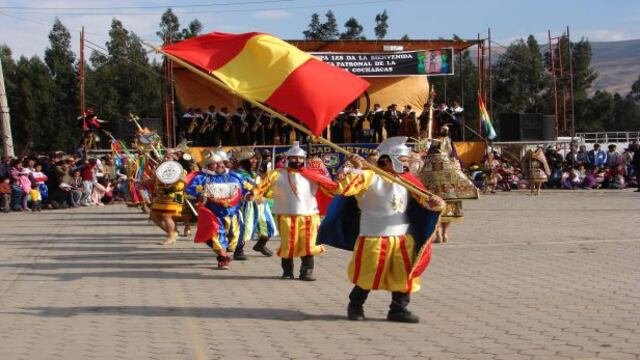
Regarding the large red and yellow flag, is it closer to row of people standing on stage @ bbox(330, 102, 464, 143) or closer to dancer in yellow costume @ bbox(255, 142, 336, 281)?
dancer in yellow costume @ bbox(255, 142, 336, 281)

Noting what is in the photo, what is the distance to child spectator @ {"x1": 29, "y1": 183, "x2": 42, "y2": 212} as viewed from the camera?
2639 cm

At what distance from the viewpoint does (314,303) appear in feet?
31.6

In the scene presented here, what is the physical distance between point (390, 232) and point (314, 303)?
1.50m

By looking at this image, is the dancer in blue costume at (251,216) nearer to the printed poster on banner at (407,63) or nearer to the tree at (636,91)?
the printed poster on banner at (407,63)

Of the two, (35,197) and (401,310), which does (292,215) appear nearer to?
(401,310)

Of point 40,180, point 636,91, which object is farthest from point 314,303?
point 636,91

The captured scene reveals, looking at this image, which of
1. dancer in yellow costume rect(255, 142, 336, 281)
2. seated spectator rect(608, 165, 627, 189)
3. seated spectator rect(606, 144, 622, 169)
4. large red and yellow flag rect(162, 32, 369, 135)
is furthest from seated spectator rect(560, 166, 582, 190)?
large red and yellow flag rect(162, 32, 369, 135)

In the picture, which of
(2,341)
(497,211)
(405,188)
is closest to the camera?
(2,341)

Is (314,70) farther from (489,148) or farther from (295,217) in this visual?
(489,148)

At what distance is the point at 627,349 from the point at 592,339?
1.38 feet

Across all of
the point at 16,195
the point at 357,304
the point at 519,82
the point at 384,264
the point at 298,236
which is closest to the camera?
the point at 384,264

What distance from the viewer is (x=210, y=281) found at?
37.6 ft

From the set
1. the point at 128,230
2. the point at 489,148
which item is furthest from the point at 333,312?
the point at 489,148

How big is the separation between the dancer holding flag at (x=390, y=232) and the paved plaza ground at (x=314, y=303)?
0.31 meters
